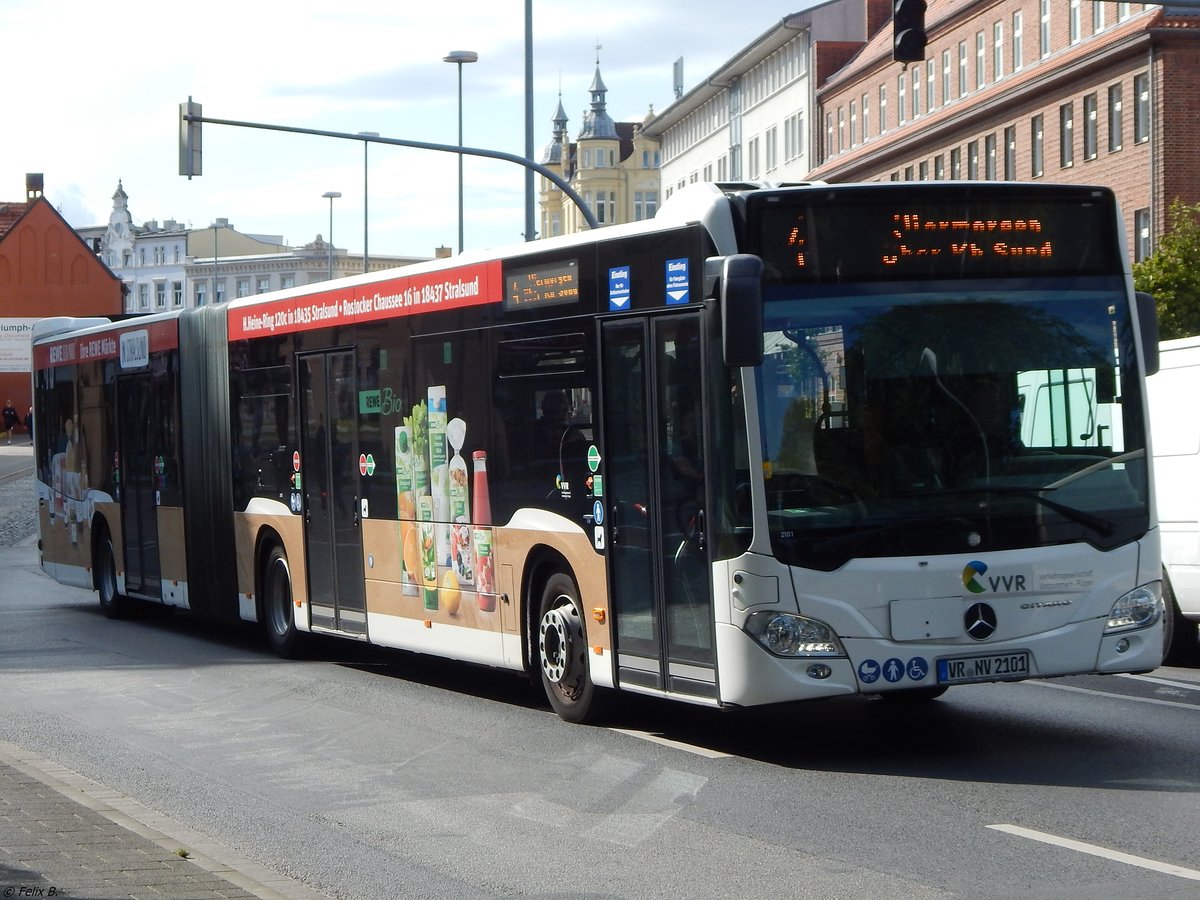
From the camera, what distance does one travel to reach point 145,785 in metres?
10.3

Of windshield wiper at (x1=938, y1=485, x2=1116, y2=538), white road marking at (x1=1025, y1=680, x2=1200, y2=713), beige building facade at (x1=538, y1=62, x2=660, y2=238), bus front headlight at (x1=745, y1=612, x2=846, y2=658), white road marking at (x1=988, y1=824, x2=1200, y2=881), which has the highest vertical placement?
beige building facade at (x1=538, y1=62, x2=660, y2=238)

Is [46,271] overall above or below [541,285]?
above

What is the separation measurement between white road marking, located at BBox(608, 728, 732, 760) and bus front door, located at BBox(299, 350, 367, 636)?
411 centimetres

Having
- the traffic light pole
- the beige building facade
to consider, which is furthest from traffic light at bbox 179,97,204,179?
the beige building facade

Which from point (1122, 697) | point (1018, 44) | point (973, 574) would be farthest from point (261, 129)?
point (1018, 44)

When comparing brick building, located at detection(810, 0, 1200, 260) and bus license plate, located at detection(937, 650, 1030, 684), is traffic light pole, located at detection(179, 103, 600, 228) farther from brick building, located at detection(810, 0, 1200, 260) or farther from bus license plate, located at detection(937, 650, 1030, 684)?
brick building, located at detection(810, 0, 1200, 260)

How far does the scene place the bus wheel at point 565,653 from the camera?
39.1 feet

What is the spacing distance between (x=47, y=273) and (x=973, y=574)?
110 metres

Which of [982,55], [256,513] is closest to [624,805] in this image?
[256,513]

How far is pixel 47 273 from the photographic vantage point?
114688mm

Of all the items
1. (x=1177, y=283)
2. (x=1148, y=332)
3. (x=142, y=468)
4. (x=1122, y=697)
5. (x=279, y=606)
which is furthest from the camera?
(x=1177, y=283)

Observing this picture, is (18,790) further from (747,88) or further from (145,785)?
(747,88)

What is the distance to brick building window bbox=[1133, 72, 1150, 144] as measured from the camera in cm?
5256

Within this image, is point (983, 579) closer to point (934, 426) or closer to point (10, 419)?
point (934, 426)
